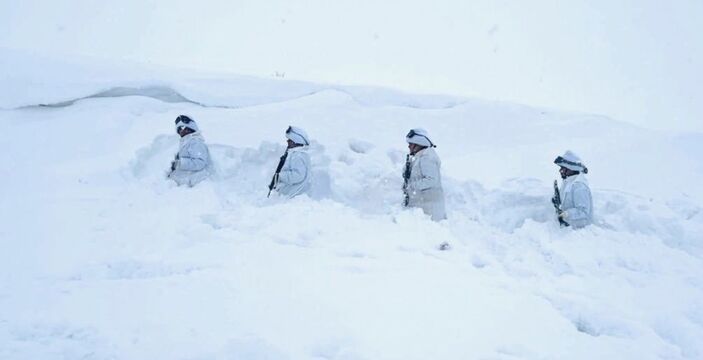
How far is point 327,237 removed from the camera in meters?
4.15

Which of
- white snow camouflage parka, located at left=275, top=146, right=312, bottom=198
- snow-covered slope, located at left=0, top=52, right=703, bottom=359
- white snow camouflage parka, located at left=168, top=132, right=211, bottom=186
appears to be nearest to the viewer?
snow-covered slope, located at left=0, top=52, right=703, bottom=359

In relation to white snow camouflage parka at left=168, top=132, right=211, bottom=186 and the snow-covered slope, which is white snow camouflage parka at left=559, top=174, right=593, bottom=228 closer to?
the snow-covered slope

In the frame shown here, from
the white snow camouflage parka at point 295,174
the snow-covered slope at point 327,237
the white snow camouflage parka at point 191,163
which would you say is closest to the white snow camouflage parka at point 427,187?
the snow-covered slope at point 327,237

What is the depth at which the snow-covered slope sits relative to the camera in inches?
103

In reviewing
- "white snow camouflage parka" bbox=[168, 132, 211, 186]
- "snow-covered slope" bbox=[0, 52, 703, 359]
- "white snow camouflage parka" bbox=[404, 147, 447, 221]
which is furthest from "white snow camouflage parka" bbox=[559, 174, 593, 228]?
"white snow camouflage parka" bbox=[168, 132, 211, 186]

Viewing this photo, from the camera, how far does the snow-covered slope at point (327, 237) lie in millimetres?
2621

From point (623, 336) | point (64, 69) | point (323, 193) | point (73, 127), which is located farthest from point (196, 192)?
point (64, 69)

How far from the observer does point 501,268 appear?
388 cm

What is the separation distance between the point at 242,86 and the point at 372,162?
401cm

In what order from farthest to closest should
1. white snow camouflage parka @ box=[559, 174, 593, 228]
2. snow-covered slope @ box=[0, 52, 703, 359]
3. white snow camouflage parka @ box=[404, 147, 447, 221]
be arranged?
white snow camouflage parka @ box=[404, 147, 447, 221] → white snow camouflage parka @ box=[559, 174, 593, 228] → snow-covered slope @ box=[0, 52, 703, 359]

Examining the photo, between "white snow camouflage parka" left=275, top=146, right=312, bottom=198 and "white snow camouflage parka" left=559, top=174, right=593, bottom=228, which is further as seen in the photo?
"white snow camouflage parka" left=275, top=146, right=312, bottom=198

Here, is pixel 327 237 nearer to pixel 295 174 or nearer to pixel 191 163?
pixel 295 174

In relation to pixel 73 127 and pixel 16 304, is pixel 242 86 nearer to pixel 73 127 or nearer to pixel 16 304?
pixel 73 127

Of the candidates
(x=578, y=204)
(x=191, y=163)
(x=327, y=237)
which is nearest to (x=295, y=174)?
(x=191, y=163)
